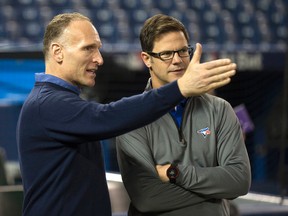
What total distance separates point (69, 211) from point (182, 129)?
0.48m

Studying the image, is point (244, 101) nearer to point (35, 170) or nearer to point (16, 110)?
point (16, 110)

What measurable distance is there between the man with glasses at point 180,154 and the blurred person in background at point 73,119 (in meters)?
0.18

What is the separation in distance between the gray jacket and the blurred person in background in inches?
6.9

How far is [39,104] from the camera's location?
2.06m

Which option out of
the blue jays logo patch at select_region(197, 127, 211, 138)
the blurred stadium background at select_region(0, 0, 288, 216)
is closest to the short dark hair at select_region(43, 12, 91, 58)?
the blue jays logo patch at select_region(197, 127, 211, 138)

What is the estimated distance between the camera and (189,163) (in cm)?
228

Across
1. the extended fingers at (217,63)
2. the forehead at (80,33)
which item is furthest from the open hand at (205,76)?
the forehead at (80,33)

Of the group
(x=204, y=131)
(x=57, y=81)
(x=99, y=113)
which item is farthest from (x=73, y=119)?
(x=204, y=131)

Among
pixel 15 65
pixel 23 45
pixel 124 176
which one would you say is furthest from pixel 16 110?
pixel 124 176

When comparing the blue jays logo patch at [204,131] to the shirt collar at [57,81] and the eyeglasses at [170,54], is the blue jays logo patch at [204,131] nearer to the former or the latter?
the eyeglasses at [170,54]

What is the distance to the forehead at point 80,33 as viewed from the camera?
83.7 inches

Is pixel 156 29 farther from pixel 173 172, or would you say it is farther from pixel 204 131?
pixel 173 172

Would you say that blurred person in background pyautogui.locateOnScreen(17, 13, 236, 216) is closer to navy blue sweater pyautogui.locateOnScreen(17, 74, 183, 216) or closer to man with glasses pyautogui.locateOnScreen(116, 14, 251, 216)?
navy blue sweater pyautogui.locateOnScreen(17, 74, 183, 216)

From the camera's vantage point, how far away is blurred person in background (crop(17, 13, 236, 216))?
6.29 feet
